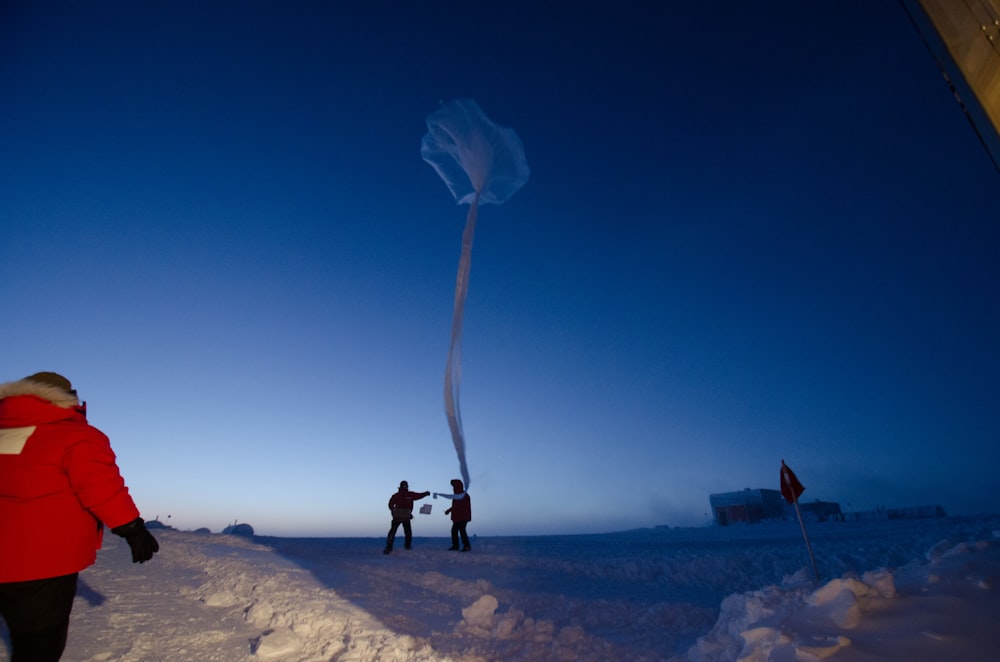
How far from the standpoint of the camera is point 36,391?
2807 millimetres

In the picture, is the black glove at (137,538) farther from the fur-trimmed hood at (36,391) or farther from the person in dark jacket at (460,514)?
the person in dark jacket at (460,514)

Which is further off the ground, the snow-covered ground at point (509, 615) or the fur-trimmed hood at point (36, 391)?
the fur-trimmed hood at point (36, 391)

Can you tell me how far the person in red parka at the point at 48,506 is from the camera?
2.57 m

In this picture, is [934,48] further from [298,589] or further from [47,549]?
[298,589]

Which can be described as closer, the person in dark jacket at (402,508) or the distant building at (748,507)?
the person in dark jacket at (402,508)

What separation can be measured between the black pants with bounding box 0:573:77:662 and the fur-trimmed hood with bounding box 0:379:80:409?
103 centimetres

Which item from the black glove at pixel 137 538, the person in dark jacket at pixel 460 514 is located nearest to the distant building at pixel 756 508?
the person in dark jacket at pixel 460 514

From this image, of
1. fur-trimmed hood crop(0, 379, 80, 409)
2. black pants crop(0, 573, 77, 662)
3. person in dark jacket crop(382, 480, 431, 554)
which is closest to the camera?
black pants crop(0, 573, 77, 662)

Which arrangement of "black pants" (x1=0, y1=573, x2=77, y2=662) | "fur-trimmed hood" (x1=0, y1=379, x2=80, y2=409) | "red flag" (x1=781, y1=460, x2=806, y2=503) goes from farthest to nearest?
"red flag" (x1=781, y1=460, x2=806, y2=503)
"fur-trimmed hood" (x1=0, y1=379, x2=80, y2=409)
"black pants" (x1=0, y1=573, x2=77, y2=662)

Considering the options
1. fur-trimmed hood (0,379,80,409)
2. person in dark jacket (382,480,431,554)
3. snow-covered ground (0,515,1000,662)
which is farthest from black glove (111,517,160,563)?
person in dark jacket (382,480,431,554)

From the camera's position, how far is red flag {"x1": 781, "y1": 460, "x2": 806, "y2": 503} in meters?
8.31

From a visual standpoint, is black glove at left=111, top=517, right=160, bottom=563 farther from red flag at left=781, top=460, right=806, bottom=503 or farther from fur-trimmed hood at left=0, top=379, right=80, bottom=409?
red flag at left=781, top=460, right=806, bottom=503

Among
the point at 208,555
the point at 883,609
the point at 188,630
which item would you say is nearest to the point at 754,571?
the point at 883,609

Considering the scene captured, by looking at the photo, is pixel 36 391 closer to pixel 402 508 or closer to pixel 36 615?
pixel 36 615
